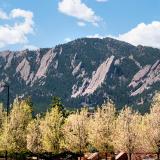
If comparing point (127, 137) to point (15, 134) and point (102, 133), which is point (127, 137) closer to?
point (102, 133)

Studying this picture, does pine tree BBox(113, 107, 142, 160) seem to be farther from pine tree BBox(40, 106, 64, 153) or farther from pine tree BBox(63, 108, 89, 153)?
pine tree BBox(40, 106, 64, 153)

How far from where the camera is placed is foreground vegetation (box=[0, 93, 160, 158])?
6344 centimetres

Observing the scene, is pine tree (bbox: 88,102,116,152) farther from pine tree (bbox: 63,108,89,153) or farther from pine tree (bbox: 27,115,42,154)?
pine tree (bbox: 27,115,42,154)

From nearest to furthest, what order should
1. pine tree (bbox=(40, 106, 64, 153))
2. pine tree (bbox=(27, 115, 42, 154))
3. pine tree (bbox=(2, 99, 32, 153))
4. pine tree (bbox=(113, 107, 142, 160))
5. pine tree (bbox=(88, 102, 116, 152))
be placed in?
pine tree (bbox=(113, 107, 142, 160)) → pine tree (bbox=(88, 102, 116, 152)) → pine tree (bbox=(2, 99, 32, 153)) → pine tree (bbox=(27, 115, 42, 154)) → pine tree (bbox=(40, 106, 64, 153))

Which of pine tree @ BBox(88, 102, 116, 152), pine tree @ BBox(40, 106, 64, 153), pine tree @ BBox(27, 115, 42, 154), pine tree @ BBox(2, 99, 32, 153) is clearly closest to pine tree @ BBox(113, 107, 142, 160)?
pine tree @ BBox(88, 102, 116, 152)

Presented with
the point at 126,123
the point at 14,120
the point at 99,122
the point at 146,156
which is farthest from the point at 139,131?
the point at 14,120

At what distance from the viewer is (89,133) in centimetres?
7256

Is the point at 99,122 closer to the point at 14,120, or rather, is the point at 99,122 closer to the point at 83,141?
the point at 83,141

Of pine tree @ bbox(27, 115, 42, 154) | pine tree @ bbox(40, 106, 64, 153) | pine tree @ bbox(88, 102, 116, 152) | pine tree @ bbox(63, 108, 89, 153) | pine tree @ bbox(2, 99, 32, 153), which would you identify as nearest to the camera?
pine tree @ bbox(88, 102, 116, 152)

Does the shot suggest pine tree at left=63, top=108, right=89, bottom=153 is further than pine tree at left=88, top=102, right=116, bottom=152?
Yes

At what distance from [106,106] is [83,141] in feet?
23.6

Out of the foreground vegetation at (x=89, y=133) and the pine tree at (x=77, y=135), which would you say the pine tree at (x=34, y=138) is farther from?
the pine tree at (x=77, y=135)

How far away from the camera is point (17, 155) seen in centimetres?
Result: 8362

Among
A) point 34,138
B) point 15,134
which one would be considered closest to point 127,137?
point 34,138
